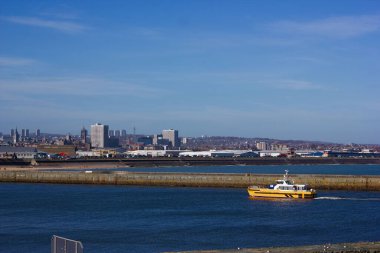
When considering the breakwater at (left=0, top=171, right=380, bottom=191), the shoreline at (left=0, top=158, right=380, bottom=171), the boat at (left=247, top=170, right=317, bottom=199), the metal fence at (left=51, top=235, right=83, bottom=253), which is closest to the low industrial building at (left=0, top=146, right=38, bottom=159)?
the shoreline at (left=0, top=158, right=380, bottom=171)

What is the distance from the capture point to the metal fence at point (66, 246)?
1118 centimetres

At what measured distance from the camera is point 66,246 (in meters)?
11.5

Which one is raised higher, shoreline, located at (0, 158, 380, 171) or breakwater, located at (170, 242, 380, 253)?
shoreline, located at (0, 158, 380, 171)

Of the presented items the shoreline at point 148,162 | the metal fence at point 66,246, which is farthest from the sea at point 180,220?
the shoreline at point 148,162

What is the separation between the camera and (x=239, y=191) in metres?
65.9

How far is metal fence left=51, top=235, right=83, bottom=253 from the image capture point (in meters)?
11.2

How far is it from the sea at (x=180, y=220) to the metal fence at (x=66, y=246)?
660 inches

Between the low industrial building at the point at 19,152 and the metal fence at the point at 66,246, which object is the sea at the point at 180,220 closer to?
the metal fence at the point at 66,246

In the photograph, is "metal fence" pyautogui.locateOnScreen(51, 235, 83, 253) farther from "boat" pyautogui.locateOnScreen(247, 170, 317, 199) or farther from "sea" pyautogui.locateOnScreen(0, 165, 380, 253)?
"boat" pyautogui.locateOnScreen(247, 170, 317, 199)

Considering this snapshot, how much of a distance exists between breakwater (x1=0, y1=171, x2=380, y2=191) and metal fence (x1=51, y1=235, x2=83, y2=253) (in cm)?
5621

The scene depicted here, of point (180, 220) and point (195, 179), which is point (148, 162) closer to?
point (195, 179)

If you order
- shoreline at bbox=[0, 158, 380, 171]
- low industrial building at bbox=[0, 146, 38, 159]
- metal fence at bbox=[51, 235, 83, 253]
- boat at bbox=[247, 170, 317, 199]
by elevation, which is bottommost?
boat at bbox=[247, 170, 317, 199]

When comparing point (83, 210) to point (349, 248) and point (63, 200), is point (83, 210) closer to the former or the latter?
point (63, 200)

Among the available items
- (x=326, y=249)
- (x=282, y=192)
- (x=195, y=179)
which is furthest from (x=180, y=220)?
(x=195, y=179)
